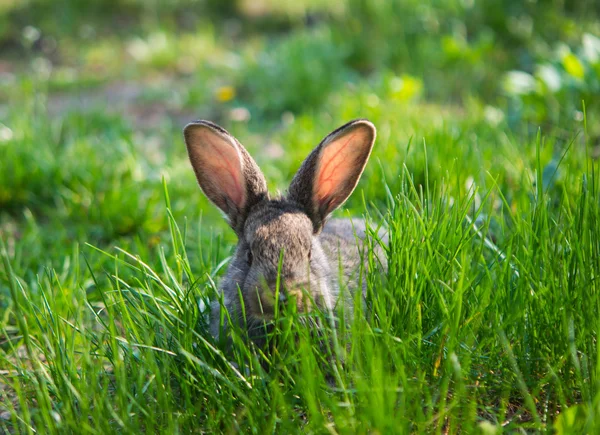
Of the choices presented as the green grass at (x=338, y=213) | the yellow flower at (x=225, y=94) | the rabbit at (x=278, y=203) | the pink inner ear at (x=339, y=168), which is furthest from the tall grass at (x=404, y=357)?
the yellow flower at (x=225, y=94)

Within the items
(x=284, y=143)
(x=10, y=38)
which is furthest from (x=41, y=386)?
(x=10, y=38)

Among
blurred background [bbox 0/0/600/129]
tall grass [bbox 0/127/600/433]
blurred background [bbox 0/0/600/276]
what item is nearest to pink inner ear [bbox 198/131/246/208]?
tall grass [bbox 0/127/600/433]

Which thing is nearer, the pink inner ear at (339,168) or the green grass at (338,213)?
the green grass at (338,213)

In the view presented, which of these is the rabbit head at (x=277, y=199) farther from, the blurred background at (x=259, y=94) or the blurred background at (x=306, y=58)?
the blurred background at (x=306, y=58)

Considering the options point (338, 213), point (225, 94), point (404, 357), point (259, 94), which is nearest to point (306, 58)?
point (259, 94)

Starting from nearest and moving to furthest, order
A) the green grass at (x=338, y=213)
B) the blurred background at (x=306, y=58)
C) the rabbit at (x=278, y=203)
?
1. the green grass at (x=338, y=213)
2. the rabbit at (x=278, y=203)
3. the blurred background at (x=306, y=58)

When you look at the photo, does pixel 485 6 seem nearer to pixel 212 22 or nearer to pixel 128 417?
pixel 212 22

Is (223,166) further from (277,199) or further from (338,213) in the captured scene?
(338,213)
